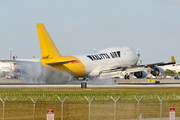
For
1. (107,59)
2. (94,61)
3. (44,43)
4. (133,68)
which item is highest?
(44,43)

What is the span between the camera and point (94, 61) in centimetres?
6844

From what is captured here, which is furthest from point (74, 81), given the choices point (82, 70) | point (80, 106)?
point (80, 106)

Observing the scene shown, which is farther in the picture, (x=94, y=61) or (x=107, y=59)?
(x=107, y=59)

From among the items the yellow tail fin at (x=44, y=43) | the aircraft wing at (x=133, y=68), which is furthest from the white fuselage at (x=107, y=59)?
the yellow tail fin at (x=44, y=43)

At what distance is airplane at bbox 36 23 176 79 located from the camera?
6109 cm

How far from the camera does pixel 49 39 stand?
203 ft

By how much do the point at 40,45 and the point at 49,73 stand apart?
17.4ft

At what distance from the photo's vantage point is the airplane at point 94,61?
61094mm

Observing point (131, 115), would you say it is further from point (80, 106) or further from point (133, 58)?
point (133, 58)

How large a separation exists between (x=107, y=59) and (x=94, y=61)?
14.1 feet

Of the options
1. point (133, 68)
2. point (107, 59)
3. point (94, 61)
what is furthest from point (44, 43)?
point (133, 68)

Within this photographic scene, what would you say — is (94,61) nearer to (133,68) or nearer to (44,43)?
(133,68)

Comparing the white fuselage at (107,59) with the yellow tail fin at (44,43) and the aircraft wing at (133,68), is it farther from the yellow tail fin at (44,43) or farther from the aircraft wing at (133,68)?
the yellow tail fin at (44,43)

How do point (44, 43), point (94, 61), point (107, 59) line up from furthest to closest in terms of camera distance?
point (107, 59) < point (94, 61) < point (44, 43)
